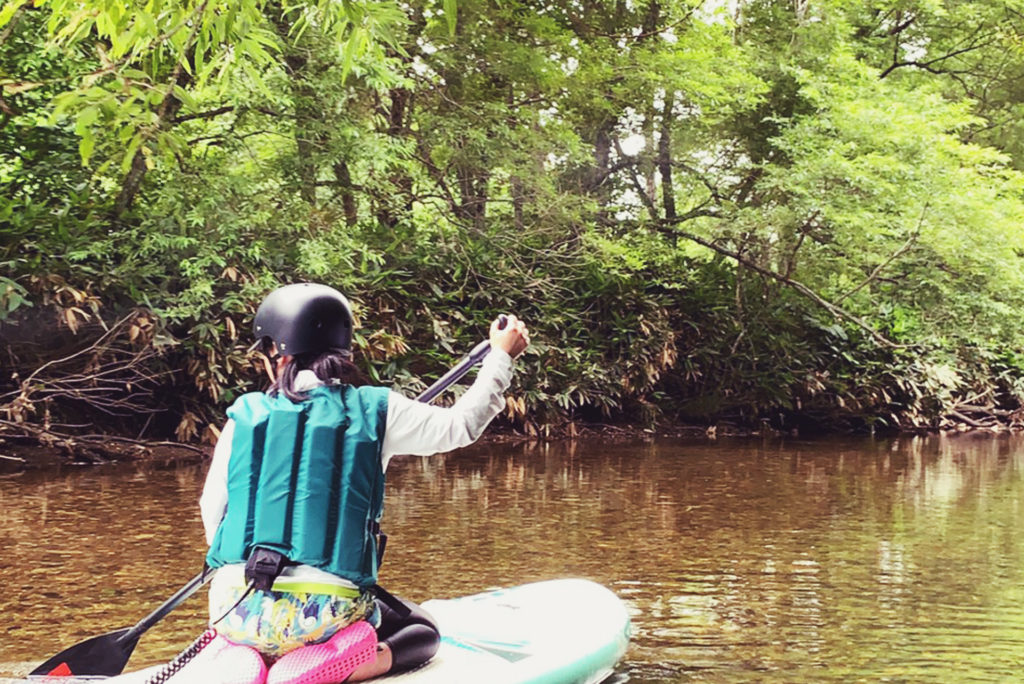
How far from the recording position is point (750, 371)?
12797 mm

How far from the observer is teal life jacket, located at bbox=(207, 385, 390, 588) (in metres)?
2.30

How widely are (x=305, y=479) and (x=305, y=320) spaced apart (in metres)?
0.37

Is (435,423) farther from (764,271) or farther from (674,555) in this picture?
(764,271)

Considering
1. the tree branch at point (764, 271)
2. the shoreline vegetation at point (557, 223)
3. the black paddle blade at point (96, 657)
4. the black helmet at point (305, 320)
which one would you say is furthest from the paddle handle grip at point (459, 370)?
the tree branch at point (764, 271)

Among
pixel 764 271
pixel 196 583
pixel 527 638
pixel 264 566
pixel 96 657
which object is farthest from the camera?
pixel 764 271

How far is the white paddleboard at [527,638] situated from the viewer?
9.00 feet

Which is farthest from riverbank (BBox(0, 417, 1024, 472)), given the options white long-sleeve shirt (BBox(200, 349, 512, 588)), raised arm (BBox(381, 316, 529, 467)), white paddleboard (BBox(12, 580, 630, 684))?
raised arm (BBox(381, 316, 529, 467))

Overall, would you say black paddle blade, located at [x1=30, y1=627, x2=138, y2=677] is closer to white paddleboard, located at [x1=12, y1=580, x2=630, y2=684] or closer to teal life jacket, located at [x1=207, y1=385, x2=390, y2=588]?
white paddleboard, located at [x1=12, y1=580, x2=630, y2=684]

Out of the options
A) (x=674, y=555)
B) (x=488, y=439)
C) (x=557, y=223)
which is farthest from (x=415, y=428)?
(x=557, y=223)

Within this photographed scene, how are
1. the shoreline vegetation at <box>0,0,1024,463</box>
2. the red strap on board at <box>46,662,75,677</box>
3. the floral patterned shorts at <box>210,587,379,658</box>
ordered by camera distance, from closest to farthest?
the floral patterned shorts at <box>210,587,379,658</box>
the red strap on board at <box>46,662,75,677</box>
the shoreline vegetation at <box>0,0,1024,463</box>

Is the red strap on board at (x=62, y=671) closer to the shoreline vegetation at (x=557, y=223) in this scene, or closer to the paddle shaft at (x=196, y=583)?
the paddle shaft at (x=196, y=583)

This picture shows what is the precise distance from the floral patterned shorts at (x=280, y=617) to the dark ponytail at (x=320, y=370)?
0.45m

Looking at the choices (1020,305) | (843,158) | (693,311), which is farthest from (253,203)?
(1020,305)

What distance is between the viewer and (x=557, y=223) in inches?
443
